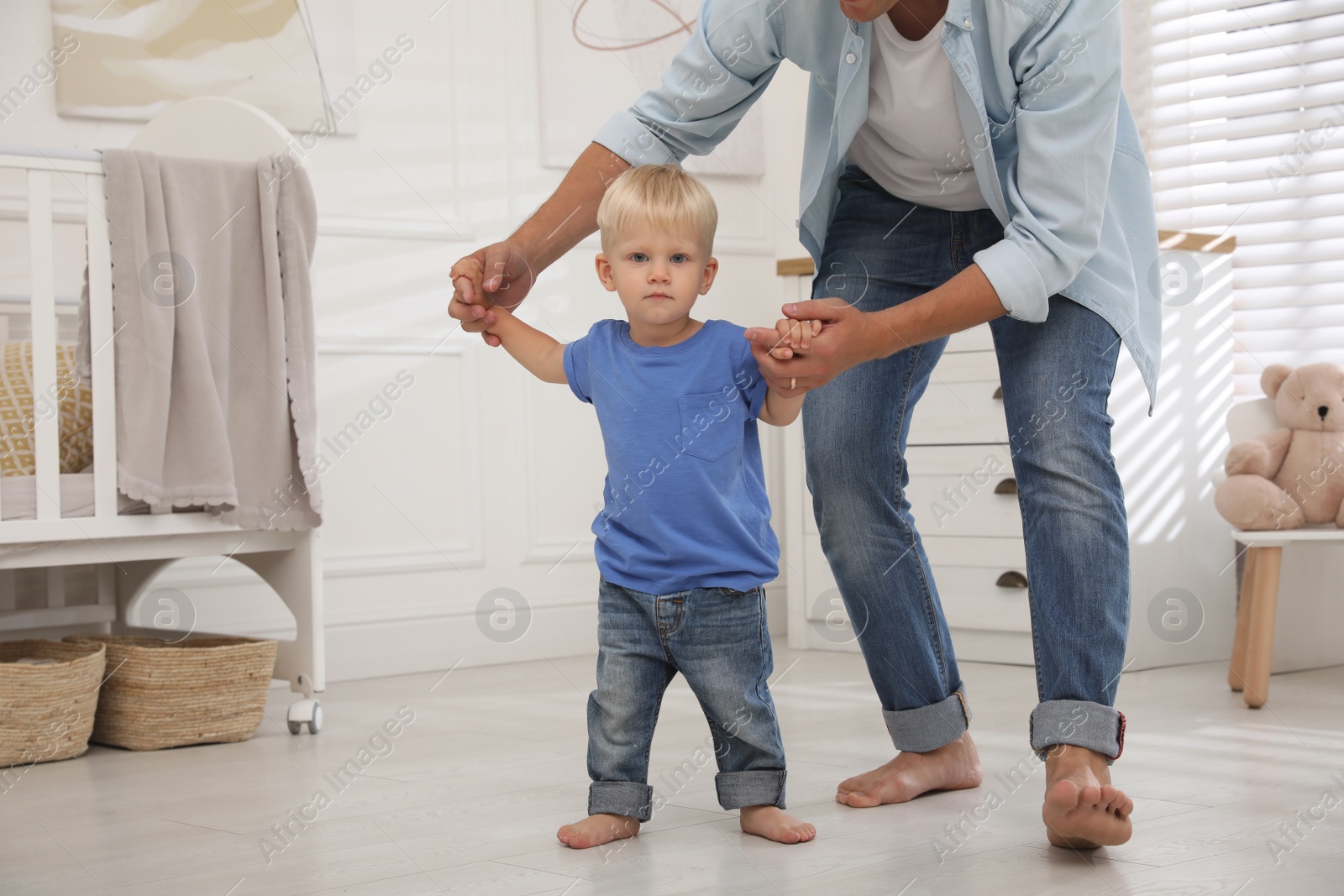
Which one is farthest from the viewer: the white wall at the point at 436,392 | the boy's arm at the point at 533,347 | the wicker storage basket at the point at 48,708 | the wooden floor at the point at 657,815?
the white wall at the point at 436,392

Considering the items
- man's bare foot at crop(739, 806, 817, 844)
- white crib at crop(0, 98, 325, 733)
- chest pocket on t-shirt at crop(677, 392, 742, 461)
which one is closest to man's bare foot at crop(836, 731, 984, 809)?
man's bare foot at crop(739, 806, 817, 844)

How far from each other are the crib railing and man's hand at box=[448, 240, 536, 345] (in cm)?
76

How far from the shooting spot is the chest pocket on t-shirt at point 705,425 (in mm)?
1256

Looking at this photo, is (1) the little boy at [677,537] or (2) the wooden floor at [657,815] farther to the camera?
(1) the little boy at [677,537]

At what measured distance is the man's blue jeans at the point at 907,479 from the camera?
120 centimetres

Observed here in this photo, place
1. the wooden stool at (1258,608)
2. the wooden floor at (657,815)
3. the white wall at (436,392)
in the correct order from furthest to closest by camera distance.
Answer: the white wall at (436,392) < the wooden stool at (1258,608) < the wooden floor at (657,815)

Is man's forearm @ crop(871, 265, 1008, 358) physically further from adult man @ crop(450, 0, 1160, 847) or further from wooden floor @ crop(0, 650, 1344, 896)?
wooden floor @ crop(0, 650, 1344, 896)

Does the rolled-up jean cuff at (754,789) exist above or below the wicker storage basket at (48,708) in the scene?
above

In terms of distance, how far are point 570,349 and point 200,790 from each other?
73 centimetres

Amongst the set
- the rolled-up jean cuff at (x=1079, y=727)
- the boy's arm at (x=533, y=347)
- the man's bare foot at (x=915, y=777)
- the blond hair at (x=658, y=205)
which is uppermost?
the blond hair at (x=658, y=205)

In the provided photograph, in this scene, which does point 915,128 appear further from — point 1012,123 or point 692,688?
point 692,688

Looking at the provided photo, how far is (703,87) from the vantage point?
140cm

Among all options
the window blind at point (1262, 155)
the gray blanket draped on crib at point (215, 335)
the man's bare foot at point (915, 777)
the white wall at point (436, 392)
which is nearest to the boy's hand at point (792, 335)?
the man's bare foot at point (915, 777)

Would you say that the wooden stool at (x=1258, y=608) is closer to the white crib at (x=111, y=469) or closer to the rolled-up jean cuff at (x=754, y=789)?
the rolled-up jean cuff at (x=754, y=789)
